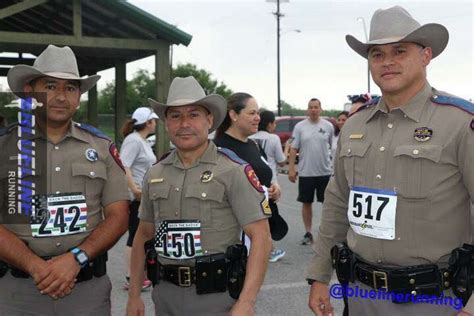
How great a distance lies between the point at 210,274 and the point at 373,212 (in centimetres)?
83

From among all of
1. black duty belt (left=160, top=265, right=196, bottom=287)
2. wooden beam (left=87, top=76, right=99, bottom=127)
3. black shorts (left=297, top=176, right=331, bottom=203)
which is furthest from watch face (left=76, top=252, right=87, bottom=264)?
wooden beam (left=87, top=76, right=99, bottom=127)

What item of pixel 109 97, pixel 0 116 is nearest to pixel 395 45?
pixel 0 116

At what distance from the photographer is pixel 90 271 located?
289 cm

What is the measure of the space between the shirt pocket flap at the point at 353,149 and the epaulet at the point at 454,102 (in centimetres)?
36

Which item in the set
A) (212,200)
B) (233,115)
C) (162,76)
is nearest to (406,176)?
(212,200)

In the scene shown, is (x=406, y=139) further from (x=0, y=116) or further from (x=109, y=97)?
(x=109, y=97)

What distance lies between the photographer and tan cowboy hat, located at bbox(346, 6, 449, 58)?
245 centimetres

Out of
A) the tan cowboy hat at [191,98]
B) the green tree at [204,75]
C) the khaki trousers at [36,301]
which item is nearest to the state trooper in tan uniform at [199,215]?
the tan cowboy hat at [191,98]

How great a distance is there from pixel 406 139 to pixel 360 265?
0.61m

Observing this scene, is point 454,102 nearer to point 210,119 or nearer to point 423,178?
point 423,178

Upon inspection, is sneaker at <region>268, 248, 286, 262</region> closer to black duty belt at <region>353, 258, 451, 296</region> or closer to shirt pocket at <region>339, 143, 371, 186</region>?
shirt pocket at <region>339, 143, 371, 186</region>

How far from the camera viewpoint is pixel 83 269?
112 inches

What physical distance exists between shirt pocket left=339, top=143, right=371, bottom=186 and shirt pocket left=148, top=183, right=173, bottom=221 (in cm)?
90

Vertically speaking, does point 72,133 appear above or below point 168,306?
above
